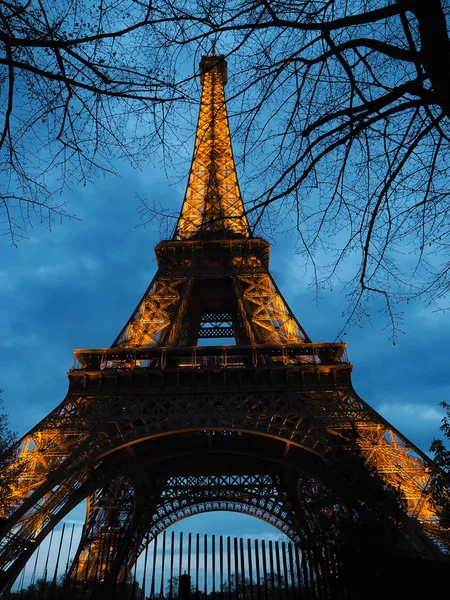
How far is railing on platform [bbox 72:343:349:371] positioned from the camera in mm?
22453

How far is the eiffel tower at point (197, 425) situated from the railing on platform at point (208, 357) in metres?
0.07

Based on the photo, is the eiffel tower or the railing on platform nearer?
the eiffel tower

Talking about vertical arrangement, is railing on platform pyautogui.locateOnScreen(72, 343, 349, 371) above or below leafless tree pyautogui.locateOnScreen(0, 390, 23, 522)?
above

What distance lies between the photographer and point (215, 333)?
3875 cm

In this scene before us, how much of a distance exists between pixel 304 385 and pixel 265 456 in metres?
4.77

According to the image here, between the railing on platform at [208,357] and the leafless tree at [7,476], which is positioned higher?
the railing on platform at [208,357]

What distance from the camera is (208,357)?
23.6m

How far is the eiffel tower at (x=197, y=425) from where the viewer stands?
1755cm

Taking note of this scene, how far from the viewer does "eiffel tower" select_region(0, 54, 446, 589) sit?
17.5 meters

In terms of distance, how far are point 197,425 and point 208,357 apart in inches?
188

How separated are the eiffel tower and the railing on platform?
0.07 m

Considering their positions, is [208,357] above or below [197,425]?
above

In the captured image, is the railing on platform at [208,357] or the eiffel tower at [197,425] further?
the railing on platform at [208,357]

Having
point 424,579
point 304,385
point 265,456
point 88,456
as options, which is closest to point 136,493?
point 265,456
